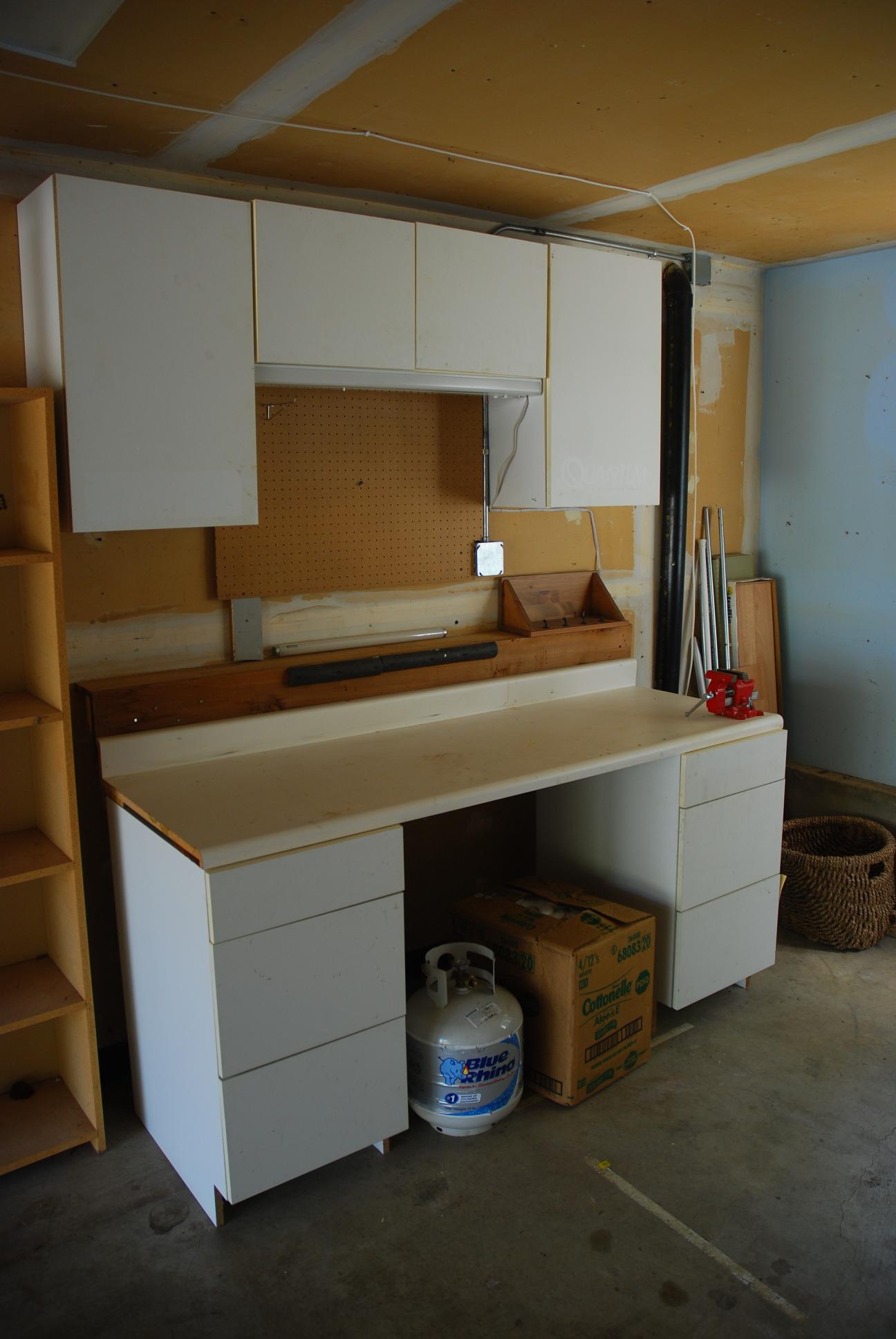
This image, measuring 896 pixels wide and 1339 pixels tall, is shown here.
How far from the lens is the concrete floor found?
1.92m

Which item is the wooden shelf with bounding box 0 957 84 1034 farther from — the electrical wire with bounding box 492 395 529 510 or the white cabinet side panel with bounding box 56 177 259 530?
the electrical wire with bounding box 492 395 529 510

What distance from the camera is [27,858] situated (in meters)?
2.25

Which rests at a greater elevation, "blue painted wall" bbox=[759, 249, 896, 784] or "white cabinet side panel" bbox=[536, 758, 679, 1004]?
"blue painted wall" bbox=[759, 249, 896, 784]

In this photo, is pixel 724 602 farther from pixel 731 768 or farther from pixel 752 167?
pixel 752 167

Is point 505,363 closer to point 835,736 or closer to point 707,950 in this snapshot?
point 707,950

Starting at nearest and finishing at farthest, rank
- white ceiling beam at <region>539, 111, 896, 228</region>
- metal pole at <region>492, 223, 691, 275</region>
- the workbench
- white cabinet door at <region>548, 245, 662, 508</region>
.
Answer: the workbench → white ceiling beam at <region>539, 111, 896, 228</region> → white cabinet door at <region>548, 245, 662, 508</region> → metal pole at <region>492, 223, 691, 275</region>

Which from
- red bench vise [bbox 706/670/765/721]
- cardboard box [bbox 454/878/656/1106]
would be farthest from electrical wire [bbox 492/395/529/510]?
cardboard box [bbox 454/878/656/1106]

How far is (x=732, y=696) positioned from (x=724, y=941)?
2.31 feet

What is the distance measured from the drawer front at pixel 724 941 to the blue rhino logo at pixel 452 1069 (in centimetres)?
74

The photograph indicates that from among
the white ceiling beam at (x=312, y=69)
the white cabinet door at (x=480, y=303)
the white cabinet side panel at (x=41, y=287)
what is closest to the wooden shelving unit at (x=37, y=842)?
the white cabinet side panel at (x=41, y=287)

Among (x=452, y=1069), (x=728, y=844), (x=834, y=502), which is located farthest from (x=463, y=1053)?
(x=834, y=502)

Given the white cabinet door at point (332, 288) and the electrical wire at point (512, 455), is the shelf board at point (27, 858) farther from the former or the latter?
the electrical wire at point (512, 455)

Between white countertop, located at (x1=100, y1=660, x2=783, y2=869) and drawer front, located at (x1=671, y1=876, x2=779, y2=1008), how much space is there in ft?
1.59

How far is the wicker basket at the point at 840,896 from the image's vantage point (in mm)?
3338
